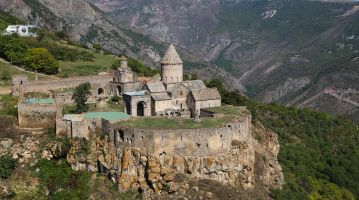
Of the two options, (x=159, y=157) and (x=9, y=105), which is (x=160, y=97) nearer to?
Answer: (x=159, y=157)

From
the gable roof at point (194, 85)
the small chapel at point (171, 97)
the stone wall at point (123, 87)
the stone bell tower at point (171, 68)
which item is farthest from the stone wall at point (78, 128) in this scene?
the stone wall at point (123, 87)

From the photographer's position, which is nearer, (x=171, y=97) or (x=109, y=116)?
(x=109, y=116)

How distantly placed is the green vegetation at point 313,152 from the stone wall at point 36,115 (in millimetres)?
28522

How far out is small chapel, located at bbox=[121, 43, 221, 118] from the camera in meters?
46.5

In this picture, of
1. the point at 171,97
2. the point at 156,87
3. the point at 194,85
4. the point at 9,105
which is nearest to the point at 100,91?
the point at 156,87

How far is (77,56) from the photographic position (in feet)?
259

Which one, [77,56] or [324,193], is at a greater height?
[77,56]

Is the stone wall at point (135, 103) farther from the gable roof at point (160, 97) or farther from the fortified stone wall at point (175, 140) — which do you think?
the fortified stone wall at point (175, 140)

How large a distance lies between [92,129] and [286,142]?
57795 mm

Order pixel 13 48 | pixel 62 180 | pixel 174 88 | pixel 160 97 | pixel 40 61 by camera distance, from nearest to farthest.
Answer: pixel 62 180 → pixel 160 97 → pixel 174 88 → pixel 40 61 → pixel 13 48

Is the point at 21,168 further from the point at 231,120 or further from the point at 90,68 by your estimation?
the point at 90,68

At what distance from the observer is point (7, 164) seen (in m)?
35.5

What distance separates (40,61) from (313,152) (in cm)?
6302

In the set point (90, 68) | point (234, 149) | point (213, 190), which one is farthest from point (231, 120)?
point (90, 68)
